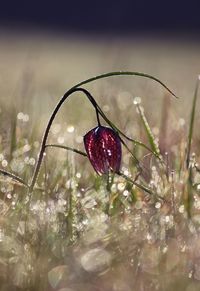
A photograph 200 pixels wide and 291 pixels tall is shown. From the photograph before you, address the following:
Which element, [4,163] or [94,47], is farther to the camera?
[94,47]

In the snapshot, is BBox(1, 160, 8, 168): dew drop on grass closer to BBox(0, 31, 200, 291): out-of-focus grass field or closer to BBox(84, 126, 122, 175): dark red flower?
BBox(0, 31, 200, 291): out-of-focus grass field

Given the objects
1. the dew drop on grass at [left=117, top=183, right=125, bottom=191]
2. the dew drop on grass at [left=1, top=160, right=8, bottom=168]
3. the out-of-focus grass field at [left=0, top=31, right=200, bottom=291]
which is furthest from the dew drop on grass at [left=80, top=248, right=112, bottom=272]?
the dew drop on grass at [left=1, top=160, right=8, bottom=168]

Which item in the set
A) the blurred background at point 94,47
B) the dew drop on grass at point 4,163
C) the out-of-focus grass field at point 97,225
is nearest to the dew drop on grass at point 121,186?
the out-of-focus grass field at point 97,225

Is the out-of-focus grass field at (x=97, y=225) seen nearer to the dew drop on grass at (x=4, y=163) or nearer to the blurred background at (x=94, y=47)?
the dew drop on grass at (x=4, y=163)

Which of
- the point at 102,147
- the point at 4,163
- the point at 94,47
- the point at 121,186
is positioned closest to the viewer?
the point at 102,147

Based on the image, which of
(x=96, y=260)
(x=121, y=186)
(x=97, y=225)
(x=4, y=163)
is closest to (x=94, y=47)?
(x=4, y=163)

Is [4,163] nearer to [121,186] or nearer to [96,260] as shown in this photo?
[121,186]

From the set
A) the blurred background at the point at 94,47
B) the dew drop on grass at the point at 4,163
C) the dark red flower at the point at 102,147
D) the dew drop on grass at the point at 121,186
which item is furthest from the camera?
the blurred background at the point at 94,47

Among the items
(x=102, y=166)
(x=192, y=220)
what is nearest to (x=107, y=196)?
(x=102, y=166)
